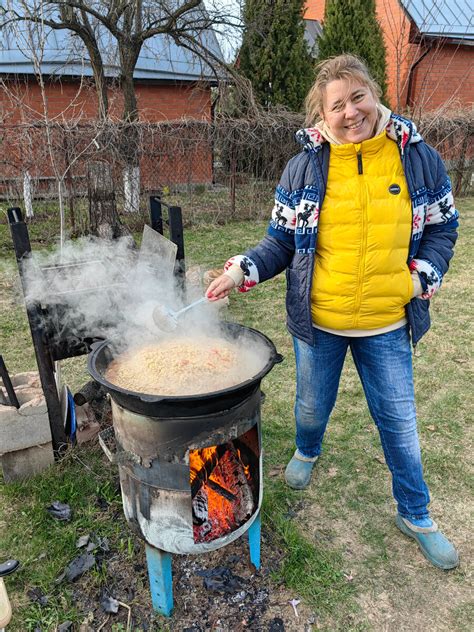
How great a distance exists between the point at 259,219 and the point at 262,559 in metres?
8.54

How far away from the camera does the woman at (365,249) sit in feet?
6.12

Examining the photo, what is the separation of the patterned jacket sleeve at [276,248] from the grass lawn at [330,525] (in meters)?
1.33

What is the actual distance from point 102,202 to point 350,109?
575 centimetres

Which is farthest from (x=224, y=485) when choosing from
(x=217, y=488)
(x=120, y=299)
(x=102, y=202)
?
(x=102, y=202)

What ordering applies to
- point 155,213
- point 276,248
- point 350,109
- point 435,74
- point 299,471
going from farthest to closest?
point 435,74, point 155,213, point 299,471, point 276,248, point 350,109

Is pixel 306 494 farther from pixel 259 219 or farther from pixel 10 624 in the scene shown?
pixel 259 219

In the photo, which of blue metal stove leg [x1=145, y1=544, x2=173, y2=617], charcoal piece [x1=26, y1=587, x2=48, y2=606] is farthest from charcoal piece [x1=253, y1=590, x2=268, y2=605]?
charcoal piece [x1=26, y1=587, x2=48, y2=606]

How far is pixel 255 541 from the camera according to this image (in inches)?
86.7

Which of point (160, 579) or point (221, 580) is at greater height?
point (160, 579)

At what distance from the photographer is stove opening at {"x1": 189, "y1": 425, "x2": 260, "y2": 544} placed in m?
1.81

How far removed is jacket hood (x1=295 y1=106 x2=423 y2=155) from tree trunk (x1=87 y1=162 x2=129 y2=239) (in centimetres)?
504

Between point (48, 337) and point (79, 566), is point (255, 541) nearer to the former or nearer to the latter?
point (79, 566)

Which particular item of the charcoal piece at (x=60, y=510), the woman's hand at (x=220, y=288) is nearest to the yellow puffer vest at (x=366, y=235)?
the woman's hand at (x=220, y=288)

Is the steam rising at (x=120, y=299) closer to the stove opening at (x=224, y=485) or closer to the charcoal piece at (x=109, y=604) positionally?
the stove opening at (x=224, y=485)
